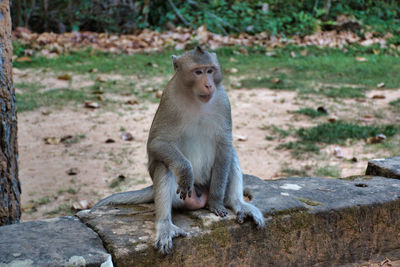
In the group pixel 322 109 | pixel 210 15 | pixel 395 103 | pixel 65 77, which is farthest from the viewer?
pixel 210 15

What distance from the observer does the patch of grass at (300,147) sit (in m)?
5.25

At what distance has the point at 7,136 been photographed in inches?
122

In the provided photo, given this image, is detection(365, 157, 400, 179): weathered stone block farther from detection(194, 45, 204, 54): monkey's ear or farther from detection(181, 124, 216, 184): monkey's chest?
detection(194, 45, 204, 54): monkey's ear

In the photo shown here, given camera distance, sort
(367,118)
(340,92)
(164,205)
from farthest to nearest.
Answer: (340,92)
(367,118)
(164,205)

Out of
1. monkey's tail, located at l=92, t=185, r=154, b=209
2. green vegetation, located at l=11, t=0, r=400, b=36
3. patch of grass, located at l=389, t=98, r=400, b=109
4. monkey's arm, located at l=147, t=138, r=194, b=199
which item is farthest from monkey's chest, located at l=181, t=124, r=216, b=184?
green vegetation, located at l=11, t=0, r=400, b=36

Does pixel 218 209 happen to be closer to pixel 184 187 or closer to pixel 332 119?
pixel 184 187

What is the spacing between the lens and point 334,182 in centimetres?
343

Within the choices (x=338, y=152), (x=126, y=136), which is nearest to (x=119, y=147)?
(x=126, y=136)

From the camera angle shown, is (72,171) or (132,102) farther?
(132,102)

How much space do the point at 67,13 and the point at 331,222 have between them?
9727 mm

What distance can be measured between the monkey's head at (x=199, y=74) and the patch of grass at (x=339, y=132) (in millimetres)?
3017

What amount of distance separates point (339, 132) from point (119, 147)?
267cm

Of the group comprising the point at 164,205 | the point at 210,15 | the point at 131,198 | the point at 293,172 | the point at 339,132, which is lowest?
the point at 293,172

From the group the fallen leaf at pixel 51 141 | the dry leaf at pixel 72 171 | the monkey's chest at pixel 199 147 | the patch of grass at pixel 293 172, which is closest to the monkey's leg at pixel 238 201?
the monkey's chest at pixel 199 147
